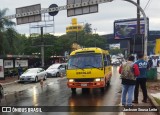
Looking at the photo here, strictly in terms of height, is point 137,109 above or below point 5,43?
below

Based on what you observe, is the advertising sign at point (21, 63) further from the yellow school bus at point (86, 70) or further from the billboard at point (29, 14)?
the yellow school bus at point (86, 70)

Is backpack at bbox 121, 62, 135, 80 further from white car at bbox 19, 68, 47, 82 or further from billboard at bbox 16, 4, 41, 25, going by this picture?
billboard at bbox 16, 4, 41, 25

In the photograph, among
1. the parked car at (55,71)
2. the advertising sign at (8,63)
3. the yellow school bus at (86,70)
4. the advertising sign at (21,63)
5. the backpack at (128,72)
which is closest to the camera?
the backpack at (128,72)

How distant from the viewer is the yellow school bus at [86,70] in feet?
58.0

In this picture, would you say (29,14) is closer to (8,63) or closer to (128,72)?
(8,63)

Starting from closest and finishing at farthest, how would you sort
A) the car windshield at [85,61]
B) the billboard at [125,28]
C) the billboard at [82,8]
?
the car windshield at [85,61]
the billboard at [82,8]
the billboard at [125,28]

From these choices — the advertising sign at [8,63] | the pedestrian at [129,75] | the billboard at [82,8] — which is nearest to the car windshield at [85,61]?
the pedestrian at [129,75]

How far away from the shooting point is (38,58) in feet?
186

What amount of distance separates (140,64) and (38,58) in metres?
44.3

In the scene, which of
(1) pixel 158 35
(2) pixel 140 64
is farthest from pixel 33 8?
(1) pixel 158 35

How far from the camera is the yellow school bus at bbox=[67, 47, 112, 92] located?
58.0ft

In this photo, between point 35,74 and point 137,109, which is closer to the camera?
point 137,109

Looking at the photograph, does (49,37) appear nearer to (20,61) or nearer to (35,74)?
(20,61)

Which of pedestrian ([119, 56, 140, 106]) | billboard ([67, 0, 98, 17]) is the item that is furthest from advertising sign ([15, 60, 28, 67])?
pedestrian ([119, 56, 140, 106])
